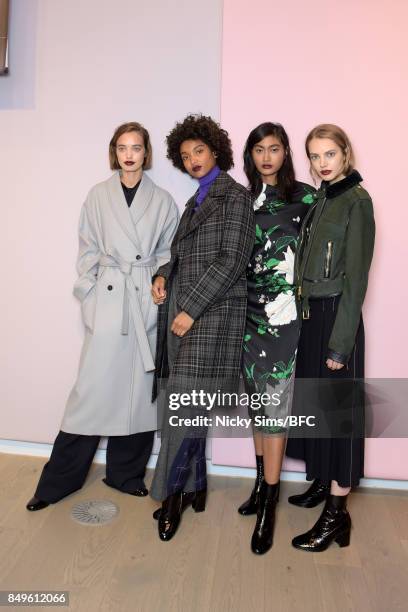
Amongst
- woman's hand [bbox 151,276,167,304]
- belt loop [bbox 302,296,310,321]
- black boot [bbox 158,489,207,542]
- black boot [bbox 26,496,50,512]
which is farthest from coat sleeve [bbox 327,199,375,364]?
black boot [bbox 26,496,50,512]

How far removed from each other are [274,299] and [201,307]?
28cm

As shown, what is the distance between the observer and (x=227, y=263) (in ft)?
6.05

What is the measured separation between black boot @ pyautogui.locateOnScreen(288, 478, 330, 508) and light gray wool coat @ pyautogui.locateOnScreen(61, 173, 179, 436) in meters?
0.73

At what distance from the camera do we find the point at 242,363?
2.02 metres

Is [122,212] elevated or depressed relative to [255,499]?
elevated

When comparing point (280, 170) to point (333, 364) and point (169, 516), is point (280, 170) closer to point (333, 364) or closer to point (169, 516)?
point (333, 364)

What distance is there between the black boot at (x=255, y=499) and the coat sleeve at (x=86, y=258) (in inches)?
38.7

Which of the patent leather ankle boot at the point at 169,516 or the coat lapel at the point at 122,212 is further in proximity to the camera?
the coat lapel at the point at 122,212

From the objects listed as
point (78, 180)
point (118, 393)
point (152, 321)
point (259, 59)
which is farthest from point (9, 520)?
point (259, 59)

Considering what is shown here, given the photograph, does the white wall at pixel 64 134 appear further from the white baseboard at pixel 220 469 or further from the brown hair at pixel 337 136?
the brown hair at pixel 337 136

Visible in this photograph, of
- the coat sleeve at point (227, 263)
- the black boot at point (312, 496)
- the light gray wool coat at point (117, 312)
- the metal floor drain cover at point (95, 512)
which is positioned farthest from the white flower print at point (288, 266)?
the metal floor drain cover at point (95, 512)

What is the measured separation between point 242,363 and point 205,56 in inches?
52.1

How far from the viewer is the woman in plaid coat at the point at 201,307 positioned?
6.11 feet

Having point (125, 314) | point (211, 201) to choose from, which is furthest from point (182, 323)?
point (211, 201)
